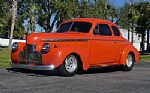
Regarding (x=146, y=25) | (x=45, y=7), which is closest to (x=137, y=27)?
(x=146, y=25)

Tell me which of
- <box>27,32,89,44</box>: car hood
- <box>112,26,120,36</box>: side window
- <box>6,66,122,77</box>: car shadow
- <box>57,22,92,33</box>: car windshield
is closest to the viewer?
<box>27,32,89,44</box>: car hood

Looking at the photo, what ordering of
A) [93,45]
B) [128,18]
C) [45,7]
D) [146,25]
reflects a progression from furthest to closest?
[146,25]
[128,18]
[45,7]
[93,45]

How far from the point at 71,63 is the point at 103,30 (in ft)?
7.86

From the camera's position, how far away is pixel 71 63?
1353 cm

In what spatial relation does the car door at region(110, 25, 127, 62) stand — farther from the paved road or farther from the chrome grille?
the chrome grille

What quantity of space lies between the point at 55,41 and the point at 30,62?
3.40 ft

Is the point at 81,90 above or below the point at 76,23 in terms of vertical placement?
below

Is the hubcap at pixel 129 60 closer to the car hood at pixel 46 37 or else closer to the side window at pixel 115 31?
the side window at pixel 115 31

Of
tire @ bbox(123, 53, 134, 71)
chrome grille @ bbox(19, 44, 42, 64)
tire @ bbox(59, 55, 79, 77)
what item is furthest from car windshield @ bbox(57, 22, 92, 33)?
tire @ bbox(123, 53, 134, 71)

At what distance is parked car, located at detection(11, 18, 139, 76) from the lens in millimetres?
13117

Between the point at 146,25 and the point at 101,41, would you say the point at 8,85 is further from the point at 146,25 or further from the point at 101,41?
the point at 146,25

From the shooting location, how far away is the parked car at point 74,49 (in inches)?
516

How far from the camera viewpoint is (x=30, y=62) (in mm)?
13492

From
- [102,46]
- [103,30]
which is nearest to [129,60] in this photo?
[103,30]
